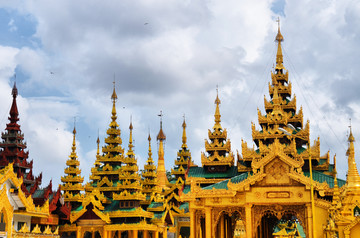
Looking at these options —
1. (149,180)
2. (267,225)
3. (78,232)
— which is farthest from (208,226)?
(149,180)

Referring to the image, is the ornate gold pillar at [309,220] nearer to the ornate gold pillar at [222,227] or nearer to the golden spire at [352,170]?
the ornate gold pillar at [222,227]

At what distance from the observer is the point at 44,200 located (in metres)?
47.9

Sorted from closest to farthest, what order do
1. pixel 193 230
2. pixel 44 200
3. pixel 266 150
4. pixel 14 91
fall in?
1. pixel 193 230
2. pixel 266 150
3. pixel 44 200
4. pixel 14 91

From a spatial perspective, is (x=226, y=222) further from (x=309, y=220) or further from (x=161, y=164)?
(x=161, y=164)

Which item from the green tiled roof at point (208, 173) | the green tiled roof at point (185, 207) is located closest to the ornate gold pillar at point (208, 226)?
the green tiled roof at point (208, 173)

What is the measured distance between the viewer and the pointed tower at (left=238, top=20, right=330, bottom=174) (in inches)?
1606

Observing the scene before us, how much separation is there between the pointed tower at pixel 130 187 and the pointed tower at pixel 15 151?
24.5 ft

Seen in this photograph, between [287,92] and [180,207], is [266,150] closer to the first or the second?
[287,92]

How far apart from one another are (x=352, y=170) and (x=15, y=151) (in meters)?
33.7

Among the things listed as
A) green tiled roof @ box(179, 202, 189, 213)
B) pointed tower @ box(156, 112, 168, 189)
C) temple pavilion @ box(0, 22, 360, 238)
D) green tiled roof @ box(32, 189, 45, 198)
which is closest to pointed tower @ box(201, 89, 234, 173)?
temple pavilion @ box(0, 22, 360, 238)

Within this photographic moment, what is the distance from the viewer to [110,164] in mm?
57656

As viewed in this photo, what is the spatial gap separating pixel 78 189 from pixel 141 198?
26.3 feet

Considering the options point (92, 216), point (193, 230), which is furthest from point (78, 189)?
point (193, 230)

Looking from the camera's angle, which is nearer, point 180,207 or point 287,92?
point 287,92
